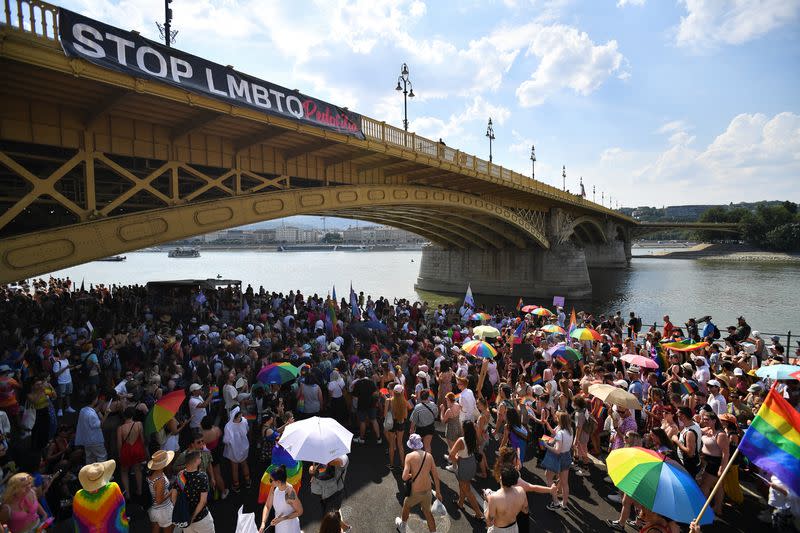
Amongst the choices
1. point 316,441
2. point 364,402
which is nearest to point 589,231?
point 364,402

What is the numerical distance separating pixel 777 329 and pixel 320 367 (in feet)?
86.6

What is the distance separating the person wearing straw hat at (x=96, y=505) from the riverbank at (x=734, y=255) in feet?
303

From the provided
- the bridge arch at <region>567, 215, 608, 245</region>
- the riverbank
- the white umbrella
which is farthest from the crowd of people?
the riverbank

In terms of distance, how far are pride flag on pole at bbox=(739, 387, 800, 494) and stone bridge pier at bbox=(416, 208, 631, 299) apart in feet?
107

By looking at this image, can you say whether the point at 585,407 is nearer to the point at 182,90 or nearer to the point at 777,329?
the point at 182,90

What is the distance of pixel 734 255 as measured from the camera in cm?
8031

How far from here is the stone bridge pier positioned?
3534 centimetres

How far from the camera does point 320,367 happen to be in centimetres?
874

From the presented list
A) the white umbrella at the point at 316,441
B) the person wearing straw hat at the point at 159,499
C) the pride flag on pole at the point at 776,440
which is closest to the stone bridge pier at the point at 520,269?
the pride flag on pole at the point at 776,440

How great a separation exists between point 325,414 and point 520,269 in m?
31.2

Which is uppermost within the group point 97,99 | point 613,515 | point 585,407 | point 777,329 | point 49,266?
point 97,99

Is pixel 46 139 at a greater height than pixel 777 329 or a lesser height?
greater

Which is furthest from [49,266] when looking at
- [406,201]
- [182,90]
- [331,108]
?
[406,201]

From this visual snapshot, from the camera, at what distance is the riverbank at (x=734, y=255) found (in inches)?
2879
